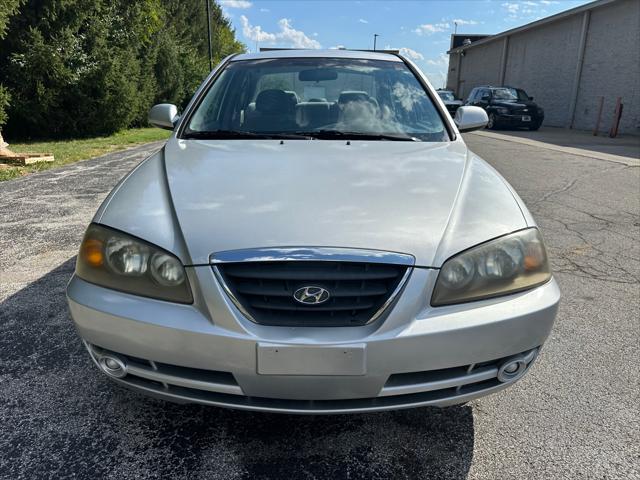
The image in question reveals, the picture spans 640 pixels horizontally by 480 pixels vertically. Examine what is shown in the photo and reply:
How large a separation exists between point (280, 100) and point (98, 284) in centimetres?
157

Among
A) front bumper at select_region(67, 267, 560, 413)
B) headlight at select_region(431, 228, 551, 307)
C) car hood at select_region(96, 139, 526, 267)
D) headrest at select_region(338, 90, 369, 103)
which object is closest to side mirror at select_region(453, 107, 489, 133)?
headrest at select_region(338, 90, 369, 103)

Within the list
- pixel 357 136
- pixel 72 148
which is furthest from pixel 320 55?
pixel 72 148

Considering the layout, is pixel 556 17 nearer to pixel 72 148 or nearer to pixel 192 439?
pixel 72 148

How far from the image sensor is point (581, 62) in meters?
19.6

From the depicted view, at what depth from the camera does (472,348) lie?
1.51 metres

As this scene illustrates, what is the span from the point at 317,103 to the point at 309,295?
5.21ft

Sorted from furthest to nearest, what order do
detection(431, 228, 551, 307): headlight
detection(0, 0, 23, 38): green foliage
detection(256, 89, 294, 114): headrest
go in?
detection(0, 0, 23, 38): green foliage, detection(256, 89, 294, 114): headrest, detection(431, 228, 551, 307): headlight

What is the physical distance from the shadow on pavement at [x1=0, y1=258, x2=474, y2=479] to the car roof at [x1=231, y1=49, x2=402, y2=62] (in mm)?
2235

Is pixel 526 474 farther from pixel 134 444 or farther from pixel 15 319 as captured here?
pixel 15 319

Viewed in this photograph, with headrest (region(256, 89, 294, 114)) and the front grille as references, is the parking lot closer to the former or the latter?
the front grille

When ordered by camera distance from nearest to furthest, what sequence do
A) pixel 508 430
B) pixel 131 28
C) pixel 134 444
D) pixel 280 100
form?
1. pixel 134 444
2. pixel 508 430
3. pixel 280 100
4. pixel 131 28

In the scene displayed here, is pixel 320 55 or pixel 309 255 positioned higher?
pixel 320 55

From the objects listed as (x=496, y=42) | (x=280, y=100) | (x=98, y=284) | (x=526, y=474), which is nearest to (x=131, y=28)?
(x=280, y=100)

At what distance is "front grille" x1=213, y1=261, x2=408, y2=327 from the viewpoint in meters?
1.48
